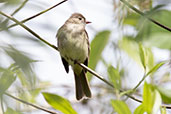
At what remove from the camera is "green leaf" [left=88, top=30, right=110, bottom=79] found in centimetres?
212

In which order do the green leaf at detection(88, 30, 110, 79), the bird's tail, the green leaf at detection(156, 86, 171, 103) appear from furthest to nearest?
1. the bird's tail
2. the green leaf at detection(88, 30, 110, 79)
3. the green leaf at detection(156, 86, 171, 103)

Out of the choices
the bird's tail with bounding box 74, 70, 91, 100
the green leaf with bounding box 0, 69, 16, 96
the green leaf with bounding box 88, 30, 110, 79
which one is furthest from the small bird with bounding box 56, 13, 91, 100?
the green leaf with bounding box 0, 69, 16, 96

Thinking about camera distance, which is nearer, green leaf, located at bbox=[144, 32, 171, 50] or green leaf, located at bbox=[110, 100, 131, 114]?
green leaf, located at bbox=[110, 100, 131, 114]

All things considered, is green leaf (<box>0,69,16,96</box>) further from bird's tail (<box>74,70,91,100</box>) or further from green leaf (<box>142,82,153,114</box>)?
bird's tail (<box>74,70,91,100</box>)

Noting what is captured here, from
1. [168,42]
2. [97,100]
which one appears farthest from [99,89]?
[168,42]

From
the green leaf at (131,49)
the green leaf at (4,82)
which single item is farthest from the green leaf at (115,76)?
the green leaf at (4,82)

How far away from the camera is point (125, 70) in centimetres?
155

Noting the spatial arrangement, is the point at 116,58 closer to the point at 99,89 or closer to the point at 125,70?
the point at 125,70

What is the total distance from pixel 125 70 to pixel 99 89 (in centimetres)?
192

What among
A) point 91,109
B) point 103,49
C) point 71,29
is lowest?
point 91,109

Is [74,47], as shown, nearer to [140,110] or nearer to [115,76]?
[115,76]

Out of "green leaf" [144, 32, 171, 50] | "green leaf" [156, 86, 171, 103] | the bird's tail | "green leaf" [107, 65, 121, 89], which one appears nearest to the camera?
"green leaf" [107, 65, 121, 89]

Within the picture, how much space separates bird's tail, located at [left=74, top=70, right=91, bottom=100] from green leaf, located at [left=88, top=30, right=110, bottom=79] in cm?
102

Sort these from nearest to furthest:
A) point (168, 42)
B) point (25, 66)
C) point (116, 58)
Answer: point (25, 66)
point (116, 58)
point (168, 42)
